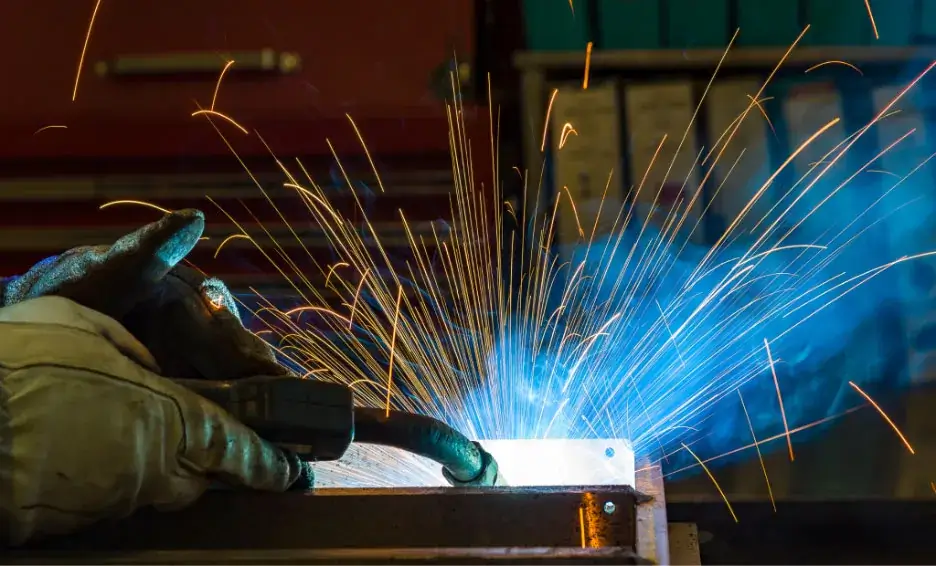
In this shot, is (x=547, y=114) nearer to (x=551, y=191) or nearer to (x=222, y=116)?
(x=551, y=191)

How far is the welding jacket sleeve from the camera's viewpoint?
82 centimetres

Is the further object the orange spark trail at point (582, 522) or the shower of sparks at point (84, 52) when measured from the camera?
the shower of sparks at point (84, 52)

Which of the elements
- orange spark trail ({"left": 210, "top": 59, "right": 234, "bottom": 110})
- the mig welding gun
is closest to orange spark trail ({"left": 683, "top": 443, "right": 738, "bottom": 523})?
the mig welding gun

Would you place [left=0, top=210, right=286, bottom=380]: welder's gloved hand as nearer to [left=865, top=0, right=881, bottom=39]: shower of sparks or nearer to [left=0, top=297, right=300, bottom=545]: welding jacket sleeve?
[left=0, top=297, right=300, bottom=545]: welding jacket sleeve

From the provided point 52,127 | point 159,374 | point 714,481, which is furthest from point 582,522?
point 52,127

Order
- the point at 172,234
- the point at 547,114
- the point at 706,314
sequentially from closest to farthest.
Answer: the point at 172,234
the point at 706,314
the point at 547,114

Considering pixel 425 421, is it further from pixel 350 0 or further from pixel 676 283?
pixel 350 0

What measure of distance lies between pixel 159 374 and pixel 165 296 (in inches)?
3.5

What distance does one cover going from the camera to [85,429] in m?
0.83

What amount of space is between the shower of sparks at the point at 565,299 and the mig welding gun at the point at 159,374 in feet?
3.85

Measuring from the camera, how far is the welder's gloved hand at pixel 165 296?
0.97 metres

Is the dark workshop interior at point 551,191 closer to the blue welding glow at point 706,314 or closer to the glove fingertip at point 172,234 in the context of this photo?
the blue welding glow at point 706,314

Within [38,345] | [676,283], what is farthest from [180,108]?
[38,345]

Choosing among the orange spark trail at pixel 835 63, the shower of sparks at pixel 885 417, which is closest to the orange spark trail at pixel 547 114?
the orange spark trail at pixel 835 63
